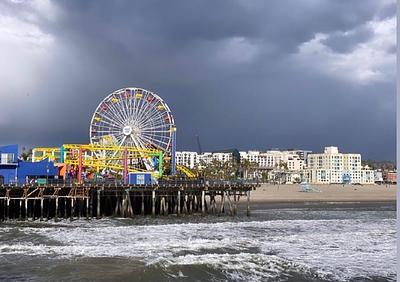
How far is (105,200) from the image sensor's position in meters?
52.5

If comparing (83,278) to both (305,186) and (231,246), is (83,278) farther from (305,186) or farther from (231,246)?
(305,186)

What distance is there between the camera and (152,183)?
5566cm

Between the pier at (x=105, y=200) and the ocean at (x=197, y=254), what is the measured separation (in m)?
Result: 11.7

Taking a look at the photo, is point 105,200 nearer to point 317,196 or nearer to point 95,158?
point 95,158

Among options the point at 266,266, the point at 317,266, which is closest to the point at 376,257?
the point at 317,266

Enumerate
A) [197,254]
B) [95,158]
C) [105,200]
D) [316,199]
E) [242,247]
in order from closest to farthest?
[197,254], [242,247], [105,200], [95,158], [316,199]

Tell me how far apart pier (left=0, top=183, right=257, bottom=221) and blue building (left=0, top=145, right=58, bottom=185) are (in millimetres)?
6516

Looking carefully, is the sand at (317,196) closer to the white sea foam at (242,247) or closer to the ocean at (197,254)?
the white sea foam at (242,247)

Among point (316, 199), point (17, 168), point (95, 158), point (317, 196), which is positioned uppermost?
point (95, 158)

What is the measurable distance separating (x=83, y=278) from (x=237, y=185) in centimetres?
3631

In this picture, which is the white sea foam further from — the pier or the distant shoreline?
the distant shoreline

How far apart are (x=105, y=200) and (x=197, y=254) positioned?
3031 cm

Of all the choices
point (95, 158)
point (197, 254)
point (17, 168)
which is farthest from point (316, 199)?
point (197, 254)

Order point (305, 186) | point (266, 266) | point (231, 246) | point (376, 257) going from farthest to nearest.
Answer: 1. point (305, 186)
2. point (231, 246)
3. point (376, 257)
4. point (266, 266)
